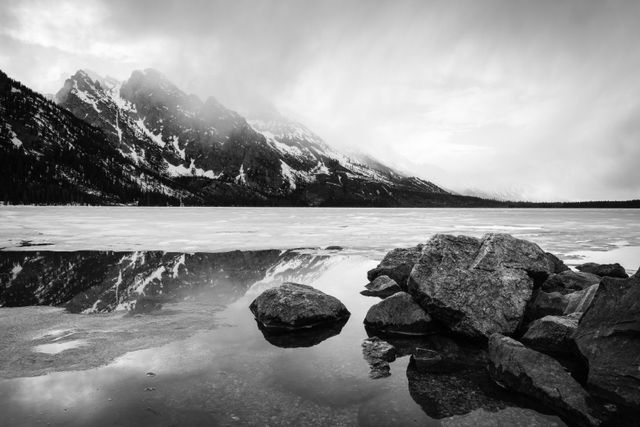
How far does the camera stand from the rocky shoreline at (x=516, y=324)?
6.34 m

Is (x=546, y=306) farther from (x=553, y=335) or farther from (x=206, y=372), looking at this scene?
(x=206, y=372)

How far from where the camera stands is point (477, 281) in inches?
398

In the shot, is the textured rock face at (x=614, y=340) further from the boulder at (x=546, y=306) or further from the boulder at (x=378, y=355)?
the boulder at (x=378, y=355)

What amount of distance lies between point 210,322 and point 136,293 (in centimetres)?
436

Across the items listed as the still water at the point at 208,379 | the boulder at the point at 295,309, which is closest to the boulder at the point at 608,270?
the still water at the point at 208,379

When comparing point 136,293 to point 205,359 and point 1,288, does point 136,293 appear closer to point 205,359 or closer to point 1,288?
point 1,288

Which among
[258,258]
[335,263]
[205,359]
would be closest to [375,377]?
[205,359]

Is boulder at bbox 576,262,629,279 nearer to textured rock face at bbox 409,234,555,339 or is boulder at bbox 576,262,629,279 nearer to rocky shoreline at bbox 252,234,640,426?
rocky shoreline at bbox 252,234,640,426

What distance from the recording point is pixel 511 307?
31.1 ft

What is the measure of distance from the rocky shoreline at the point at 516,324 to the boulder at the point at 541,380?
0.05 ft

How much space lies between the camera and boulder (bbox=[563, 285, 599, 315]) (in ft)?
30.1

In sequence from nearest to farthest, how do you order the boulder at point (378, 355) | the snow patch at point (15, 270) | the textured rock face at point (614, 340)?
the textured rock face at point (614, 340) → the boulder at point (378, 355) → the snow patch at point (15, 270)

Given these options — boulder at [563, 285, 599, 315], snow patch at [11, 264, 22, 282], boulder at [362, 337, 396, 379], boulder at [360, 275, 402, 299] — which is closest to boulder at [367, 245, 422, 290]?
boulder at [360, 275, 402, 299]

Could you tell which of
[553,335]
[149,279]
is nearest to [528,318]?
[553,335]
